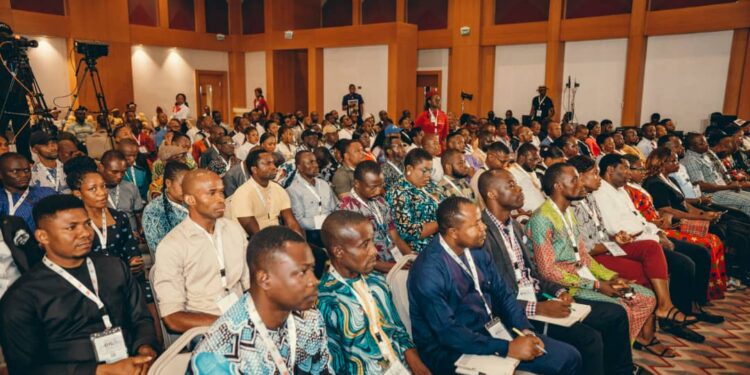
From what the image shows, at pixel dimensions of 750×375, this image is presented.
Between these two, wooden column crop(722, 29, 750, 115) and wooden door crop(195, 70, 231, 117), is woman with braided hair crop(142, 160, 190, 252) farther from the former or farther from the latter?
wooden door crop(195, 70, 231, 117)

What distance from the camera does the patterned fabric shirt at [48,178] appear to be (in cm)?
479

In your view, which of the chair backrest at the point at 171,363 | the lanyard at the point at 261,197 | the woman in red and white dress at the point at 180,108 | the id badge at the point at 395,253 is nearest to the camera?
the chair backrest at the point at 171,363

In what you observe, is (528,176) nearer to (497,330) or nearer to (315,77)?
(497,330)

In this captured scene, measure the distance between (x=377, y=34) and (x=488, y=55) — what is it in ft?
9.83

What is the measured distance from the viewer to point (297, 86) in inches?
669

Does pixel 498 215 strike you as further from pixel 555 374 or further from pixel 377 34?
pixel 377 34

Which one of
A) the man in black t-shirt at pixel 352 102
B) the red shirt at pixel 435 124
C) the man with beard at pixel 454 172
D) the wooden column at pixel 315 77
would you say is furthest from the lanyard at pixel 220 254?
the wooden column at pixel 315 77

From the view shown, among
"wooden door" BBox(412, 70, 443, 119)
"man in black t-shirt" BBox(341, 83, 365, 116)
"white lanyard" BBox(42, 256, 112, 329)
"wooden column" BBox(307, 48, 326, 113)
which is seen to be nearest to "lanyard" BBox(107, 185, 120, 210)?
"white lanyard" BBox(42, 256, 112, 329)

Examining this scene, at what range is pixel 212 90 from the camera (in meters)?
17.1

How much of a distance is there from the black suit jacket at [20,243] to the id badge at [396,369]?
1.99 metres

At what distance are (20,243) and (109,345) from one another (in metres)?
1.02

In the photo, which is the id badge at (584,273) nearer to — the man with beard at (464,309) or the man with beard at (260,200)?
the man with beard at (464,309)

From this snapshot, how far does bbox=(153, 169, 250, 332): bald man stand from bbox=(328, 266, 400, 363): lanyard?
626 mm

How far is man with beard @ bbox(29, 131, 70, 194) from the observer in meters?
4.79
